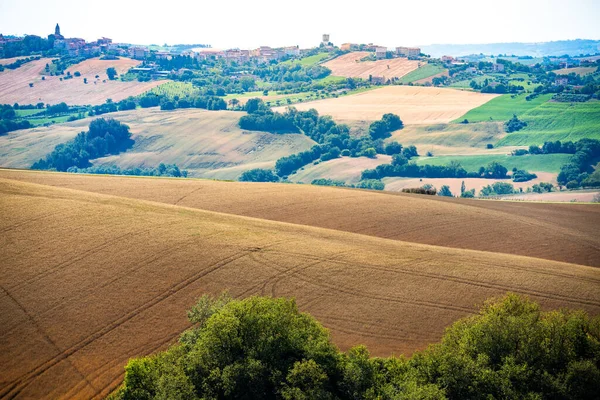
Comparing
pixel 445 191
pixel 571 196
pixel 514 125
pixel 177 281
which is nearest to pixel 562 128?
pixel 514 125

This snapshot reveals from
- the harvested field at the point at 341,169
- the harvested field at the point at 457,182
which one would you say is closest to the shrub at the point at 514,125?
the harvested field at the point at 457,182

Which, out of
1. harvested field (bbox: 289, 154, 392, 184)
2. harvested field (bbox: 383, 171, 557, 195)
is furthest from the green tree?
harvested field (bbox: 289, 154, 392, 184)

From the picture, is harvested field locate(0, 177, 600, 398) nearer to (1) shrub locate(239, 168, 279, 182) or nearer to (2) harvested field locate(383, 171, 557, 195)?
(2) harvested field locate(383, 171, 557, 195)

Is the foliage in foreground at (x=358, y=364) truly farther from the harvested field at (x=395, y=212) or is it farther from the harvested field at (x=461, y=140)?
the harvested field at (x=461, y=140)

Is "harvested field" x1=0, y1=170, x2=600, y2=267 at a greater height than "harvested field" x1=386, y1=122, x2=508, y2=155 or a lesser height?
greater

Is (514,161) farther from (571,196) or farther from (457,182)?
(571,196)

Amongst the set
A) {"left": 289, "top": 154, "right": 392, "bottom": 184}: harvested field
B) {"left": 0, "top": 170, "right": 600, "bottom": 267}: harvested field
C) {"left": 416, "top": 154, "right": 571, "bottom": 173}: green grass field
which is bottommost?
{"left": 289, "top": 154, "right": 392, "bottom": 184}: harvested field
